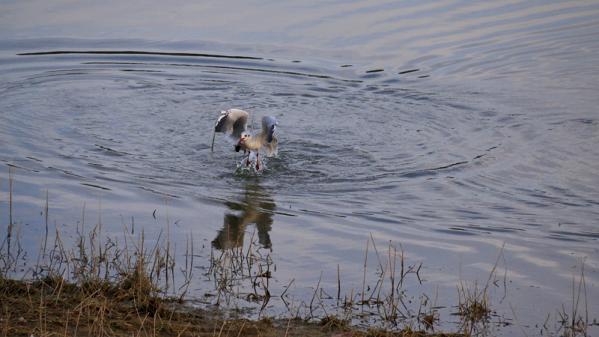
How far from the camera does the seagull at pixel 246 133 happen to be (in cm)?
1230

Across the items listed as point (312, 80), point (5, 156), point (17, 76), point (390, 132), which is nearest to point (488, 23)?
point (312, 80)

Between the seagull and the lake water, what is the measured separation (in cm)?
28

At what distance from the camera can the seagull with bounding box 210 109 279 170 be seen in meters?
12.3

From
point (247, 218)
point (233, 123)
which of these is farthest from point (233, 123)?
point (247, 218)

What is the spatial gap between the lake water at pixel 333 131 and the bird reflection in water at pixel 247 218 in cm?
3

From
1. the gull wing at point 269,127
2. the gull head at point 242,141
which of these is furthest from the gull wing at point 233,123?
the gull wing at point 269,127

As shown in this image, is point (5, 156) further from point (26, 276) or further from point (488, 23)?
point (488, 23)

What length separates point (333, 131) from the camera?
44.7 feet

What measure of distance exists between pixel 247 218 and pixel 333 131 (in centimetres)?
359

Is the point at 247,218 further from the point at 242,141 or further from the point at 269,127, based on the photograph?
the point at 242,141

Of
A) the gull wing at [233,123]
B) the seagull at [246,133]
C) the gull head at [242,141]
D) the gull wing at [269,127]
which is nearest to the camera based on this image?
the gull wing at [269,127]

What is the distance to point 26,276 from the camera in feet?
26.6

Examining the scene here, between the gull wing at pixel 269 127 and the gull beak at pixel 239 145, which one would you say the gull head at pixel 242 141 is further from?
the gull wing at pixel 269 127

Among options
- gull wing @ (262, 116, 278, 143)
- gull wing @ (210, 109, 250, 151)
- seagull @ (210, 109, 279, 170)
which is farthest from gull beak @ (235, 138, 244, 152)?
gull wing @ (262, 116, 278, 143)
